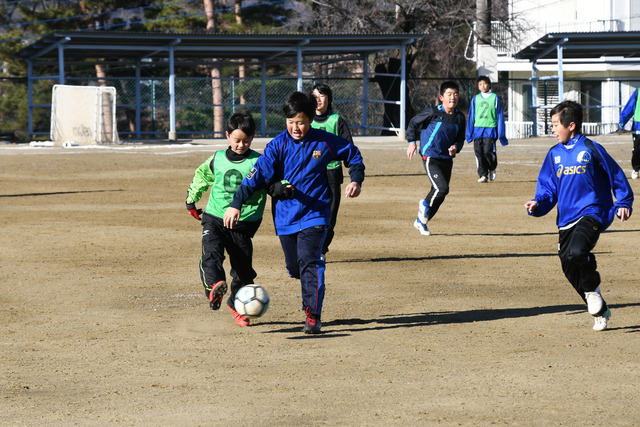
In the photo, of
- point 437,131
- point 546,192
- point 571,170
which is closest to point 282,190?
point 546,192

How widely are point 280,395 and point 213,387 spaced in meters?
0.41

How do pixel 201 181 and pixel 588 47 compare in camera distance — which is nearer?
pixel 201 181

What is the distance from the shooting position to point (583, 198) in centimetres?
707

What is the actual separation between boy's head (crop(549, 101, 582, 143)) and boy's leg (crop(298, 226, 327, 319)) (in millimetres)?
1731

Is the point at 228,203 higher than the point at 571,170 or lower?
lower

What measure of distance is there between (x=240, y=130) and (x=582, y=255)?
8.12 feet

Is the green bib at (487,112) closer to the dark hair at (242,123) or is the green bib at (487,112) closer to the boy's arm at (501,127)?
the boy's arm at (501,127)

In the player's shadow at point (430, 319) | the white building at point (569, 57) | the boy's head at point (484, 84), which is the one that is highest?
the white building at point (569, 57)

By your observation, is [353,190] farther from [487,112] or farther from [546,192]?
[487,112]

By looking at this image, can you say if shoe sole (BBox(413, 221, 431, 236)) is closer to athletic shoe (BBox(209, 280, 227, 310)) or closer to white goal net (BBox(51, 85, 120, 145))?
athletic shoe (BBox(209, 280, 227, 310))

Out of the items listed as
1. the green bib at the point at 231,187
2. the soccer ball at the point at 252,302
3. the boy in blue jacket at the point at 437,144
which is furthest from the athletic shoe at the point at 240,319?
the boy in blue jacket at the point at 437,144

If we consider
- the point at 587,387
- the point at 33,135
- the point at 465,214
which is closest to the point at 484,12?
the point at 33,135

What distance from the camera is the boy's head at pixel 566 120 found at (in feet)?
23.3

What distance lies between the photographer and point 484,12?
44.6 meters
